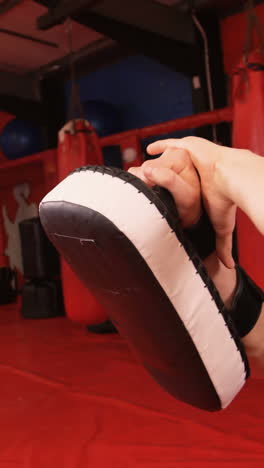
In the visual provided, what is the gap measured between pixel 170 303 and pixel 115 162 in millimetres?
2890

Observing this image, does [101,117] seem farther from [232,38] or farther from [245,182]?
[245,182]

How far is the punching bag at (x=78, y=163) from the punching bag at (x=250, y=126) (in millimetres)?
769

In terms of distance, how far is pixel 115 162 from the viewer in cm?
347

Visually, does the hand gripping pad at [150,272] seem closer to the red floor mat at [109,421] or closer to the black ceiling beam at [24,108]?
the red floor mat at [109,421]

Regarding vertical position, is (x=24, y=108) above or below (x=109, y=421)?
above

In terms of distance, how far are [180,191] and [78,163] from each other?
1512 mm

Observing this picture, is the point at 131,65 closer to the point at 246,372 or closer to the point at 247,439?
the point at 247,439

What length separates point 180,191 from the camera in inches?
27.5

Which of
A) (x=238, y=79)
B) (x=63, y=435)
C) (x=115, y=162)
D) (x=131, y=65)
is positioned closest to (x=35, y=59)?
(x=131, y=65)

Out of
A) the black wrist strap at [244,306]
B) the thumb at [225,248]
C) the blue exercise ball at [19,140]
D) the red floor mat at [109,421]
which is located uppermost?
the blue exercise ball at [19,140]

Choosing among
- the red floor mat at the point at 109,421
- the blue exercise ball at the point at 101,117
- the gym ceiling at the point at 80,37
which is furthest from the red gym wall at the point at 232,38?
the red floor mat at the point at 109,421

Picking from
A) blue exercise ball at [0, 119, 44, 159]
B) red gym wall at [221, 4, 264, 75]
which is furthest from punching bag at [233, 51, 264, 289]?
blue exercise ball at [0, 119, 44, 159]

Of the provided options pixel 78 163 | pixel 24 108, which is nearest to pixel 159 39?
pixel 78 163

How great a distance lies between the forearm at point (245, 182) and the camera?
2.04ft
